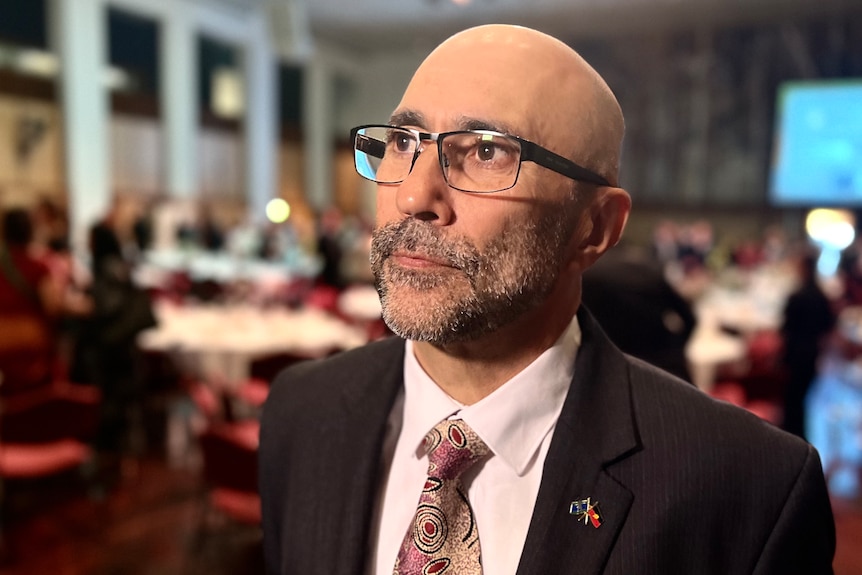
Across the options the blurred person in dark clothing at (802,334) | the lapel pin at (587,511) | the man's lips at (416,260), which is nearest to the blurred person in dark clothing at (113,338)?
the man's lips at (416,260)

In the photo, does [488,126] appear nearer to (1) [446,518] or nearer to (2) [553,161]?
(2) [553,161]

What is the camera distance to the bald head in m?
0.91

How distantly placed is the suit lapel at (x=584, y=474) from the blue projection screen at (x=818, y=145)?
1429cm

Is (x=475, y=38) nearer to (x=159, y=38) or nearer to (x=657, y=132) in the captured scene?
(x=159, y=38)

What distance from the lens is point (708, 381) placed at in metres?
4.86

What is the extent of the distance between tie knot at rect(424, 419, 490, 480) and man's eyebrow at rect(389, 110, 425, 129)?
43cm

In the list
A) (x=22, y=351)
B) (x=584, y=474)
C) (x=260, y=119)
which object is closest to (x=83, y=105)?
(x=260, y=119)

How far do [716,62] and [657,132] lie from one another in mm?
1794

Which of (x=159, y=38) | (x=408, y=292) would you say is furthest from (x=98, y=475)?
(x=159, y=38)

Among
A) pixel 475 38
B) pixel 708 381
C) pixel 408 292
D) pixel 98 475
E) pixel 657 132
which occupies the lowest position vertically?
pixel 98 475

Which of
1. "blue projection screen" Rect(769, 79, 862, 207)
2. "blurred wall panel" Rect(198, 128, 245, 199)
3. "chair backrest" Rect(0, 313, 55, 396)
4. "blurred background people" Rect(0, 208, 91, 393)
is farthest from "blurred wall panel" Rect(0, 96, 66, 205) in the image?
"blue projection screen" Rect(769, 79, 862, 207)

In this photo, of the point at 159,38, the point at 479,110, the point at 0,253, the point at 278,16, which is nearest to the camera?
the point at 479,110

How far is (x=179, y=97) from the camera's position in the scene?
505 inches

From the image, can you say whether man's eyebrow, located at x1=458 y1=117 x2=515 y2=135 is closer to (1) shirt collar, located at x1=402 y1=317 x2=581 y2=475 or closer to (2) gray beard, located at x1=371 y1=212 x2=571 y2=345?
(2) gray beard, located at x1=371 y1=212 x2=571 y2=345
